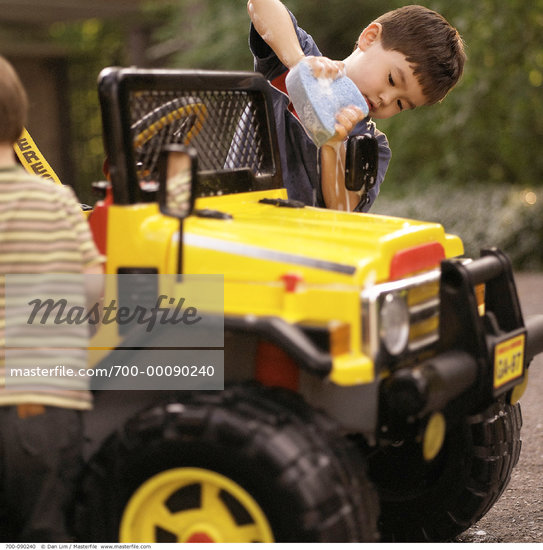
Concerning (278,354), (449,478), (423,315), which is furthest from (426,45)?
(449,478)

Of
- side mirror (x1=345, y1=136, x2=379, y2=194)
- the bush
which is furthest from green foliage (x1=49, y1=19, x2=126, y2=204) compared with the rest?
side mirror (x1=345, y1=136, x2=379, y2=194)

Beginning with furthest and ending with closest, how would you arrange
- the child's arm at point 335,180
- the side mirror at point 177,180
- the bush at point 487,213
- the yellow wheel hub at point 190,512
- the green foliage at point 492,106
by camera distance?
the bush at point 487,213 < the green foliage at point 492,106 < the child's arm at point 335,180 < the side mirror at point 177,180 < the yellow wheel hub at point 190,512

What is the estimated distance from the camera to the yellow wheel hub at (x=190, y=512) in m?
2.52

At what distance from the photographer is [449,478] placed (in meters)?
3.34

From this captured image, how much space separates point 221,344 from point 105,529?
59cm

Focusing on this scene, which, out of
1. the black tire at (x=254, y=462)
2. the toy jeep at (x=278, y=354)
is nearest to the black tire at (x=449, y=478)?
the toy jeep at (x=278, y=354)

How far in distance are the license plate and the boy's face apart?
1066mm

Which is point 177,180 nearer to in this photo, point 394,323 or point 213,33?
point 394,323

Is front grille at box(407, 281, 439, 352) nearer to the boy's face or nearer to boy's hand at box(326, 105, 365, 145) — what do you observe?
boy's hand at box(326, 105, 365, 145)

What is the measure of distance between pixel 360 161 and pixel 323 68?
471 millimetres

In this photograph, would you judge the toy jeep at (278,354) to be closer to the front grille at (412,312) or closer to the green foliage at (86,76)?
the front grille at (412,312)

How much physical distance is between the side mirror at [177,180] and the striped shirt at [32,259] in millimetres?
271

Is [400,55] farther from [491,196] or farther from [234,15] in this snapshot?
[234,15]

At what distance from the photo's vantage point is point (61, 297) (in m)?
2.58
